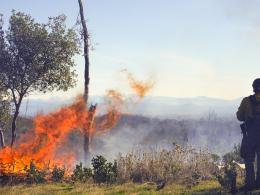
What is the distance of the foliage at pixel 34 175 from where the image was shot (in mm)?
15477

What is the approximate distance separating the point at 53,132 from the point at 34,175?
408 cm

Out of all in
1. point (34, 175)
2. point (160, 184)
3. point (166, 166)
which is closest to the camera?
point (160, 184)

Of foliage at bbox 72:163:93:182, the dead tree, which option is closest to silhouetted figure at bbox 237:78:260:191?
foliage at bbox 72:163:93:182

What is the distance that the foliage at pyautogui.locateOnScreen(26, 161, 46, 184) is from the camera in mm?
15477

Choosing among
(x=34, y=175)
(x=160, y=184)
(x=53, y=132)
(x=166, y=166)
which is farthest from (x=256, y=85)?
(x=53, y=132)

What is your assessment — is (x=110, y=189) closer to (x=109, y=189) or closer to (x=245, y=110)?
(x=109, y=189)

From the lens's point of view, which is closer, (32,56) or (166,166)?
(166,166)

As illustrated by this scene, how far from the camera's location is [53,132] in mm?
→ 19453

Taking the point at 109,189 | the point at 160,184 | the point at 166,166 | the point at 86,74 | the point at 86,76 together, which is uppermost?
the point at 86,74

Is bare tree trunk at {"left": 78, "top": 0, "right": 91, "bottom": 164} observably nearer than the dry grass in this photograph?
No

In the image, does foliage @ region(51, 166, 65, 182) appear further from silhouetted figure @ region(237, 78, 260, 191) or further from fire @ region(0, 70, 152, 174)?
silhouetted figure @ region(237, 78, 260, 191)

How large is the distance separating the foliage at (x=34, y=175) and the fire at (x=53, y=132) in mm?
308

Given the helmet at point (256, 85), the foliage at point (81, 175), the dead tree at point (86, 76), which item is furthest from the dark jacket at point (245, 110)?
the dead tree at point (86, 76)

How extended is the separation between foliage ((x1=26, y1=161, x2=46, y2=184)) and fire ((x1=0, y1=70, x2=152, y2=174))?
1.01 ft
